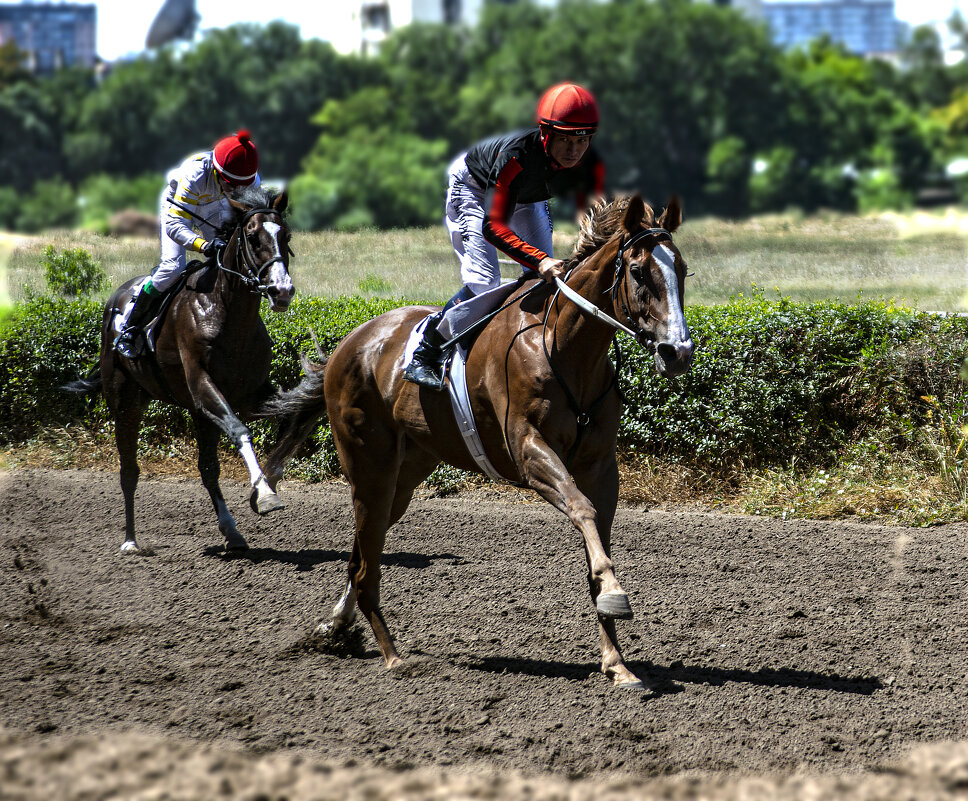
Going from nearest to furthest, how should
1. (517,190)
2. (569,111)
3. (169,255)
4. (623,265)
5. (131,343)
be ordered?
(623,265) → (569,111) → (517,190) → (169,255) → (131,343)

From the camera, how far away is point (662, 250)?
4.19 m

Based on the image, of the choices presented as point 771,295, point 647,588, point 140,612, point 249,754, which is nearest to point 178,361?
point 140,612

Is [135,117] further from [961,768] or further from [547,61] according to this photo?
[547,61]

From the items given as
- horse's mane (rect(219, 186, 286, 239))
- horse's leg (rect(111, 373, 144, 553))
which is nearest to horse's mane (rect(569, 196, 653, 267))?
horse's mane (rect(219, 186, 286, 239))

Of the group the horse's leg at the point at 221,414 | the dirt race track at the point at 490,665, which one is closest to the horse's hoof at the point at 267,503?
the horse's leg at the point at 221,414

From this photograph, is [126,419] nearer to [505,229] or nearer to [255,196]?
[255,196]

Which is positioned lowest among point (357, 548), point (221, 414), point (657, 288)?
point (357, 548)

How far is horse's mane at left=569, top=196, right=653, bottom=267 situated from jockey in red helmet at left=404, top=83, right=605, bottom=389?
135 mm

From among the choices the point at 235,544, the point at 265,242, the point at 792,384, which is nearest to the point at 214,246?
the point at 265,242

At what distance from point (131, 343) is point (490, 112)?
171 ft

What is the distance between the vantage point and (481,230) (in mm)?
4984

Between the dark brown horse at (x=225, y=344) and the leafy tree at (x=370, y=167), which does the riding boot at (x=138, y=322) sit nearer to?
the dark brown horse at (x=225, y=344)

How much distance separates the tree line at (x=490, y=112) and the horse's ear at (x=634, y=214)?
517 cm

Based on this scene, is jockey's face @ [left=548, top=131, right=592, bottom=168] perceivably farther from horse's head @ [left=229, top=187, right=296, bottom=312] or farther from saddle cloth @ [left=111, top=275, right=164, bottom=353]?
saddle cloth @ [left=111, top=275, right=164, bottom=353]
